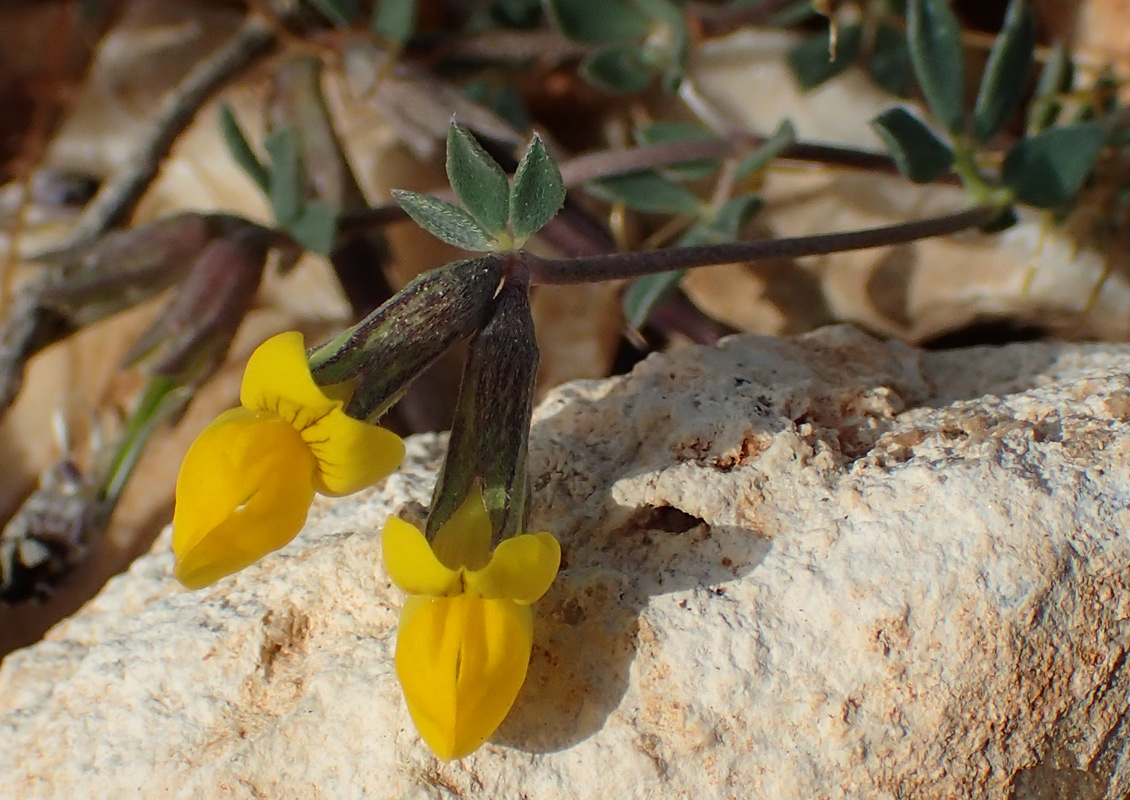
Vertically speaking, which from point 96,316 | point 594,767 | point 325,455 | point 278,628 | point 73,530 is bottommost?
point 73,530

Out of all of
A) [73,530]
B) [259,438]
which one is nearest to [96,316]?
[73,530]

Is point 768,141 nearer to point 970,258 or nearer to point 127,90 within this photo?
point 970,258

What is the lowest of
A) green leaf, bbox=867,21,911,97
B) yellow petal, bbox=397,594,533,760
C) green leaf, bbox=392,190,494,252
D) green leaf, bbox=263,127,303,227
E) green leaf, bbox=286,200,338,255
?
green leaf, bbox=286,200,338,255

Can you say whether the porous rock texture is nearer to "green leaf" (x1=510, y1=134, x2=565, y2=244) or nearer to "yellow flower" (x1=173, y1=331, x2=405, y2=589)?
"yellow flower" (x1=173, y1=331, x2=405, y2=589)

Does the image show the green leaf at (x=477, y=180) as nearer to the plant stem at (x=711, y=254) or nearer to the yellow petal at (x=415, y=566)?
the plant stem at (x=711, y=254)

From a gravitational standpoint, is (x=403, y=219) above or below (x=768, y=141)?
below

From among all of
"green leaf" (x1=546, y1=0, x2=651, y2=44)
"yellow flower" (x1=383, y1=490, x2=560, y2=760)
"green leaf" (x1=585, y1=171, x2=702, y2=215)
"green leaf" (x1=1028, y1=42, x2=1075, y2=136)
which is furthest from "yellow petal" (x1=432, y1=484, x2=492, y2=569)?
"green leaf" (x1=1028, y1=42, x2=1075, y2=136)
